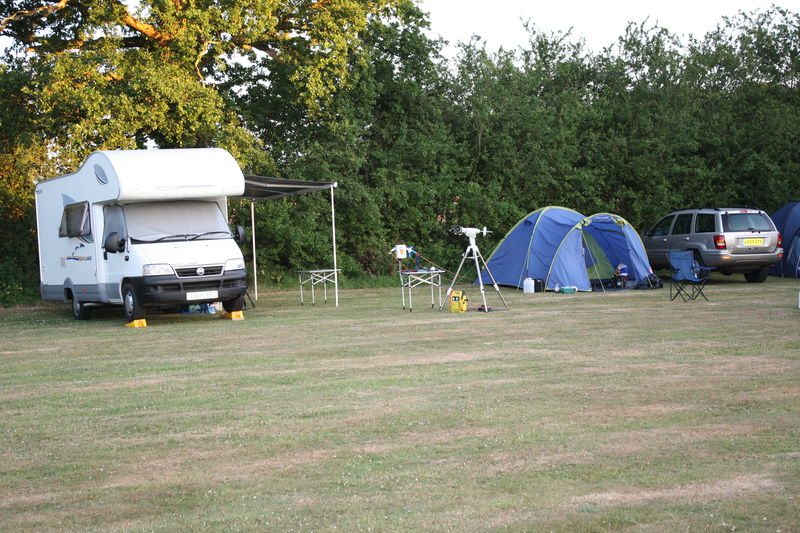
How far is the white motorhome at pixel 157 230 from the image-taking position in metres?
13.1

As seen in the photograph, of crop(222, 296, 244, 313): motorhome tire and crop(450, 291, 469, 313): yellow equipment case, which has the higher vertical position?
crop(222, 296, 244, 313): motorhome tire

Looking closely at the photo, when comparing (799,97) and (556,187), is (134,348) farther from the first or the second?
(799,97)

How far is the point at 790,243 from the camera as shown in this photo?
68.1ft

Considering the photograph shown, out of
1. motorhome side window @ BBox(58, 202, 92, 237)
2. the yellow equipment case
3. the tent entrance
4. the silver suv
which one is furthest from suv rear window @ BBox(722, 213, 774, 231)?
motorhome side window @ BBox(58, 202, 92, 237)

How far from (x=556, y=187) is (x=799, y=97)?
7.69 meters

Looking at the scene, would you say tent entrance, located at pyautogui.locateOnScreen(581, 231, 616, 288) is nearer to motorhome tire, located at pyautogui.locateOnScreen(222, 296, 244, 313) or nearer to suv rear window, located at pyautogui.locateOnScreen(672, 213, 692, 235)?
suv rear window, located at pyautogui.locateOnScreen(672, 213, 692, 235)

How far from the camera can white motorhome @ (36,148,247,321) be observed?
13148 mm

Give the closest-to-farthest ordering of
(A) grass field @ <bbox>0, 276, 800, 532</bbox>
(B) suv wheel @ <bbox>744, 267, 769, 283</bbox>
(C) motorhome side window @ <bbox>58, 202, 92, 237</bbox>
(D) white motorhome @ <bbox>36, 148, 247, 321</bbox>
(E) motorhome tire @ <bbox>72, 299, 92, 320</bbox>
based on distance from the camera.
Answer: (A) grass field @ <bbox>0, 276, 800, 532</bbox> < (D) white motorhome @ <bbox>36, 148, 247, 321</bbox> < (C) motorhome side window @ <bbox>58, 202, 92, 237</bbox> < (E) motorhome tire @ <bbox>72, 299, 92, 320</bbox> < (B) suv wheel @ <bbox>744, 267, 769, 283</bbox>

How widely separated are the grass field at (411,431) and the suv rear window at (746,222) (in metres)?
7.41

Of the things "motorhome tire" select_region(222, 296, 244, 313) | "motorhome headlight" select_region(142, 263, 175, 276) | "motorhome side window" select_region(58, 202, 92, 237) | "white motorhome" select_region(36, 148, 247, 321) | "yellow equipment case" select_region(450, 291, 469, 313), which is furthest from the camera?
"motorhome side window" select_region(58, 202, 92, 237)

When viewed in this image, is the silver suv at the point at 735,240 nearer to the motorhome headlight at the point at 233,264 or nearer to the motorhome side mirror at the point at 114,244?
the motorhome headlight at the point at 233,264

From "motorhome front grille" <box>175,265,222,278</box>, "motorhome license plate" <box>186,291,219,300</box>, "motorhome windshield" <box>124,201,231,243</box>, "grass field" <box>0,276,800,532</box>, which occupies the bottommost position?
"grass field" <box>0,276,800,532</box>

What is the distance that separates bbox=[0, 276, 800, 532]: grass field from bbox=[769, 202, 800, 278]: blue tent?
1021cm

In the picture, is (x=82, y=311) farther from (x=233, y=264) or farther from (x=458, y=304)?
(x=458, y=304)
